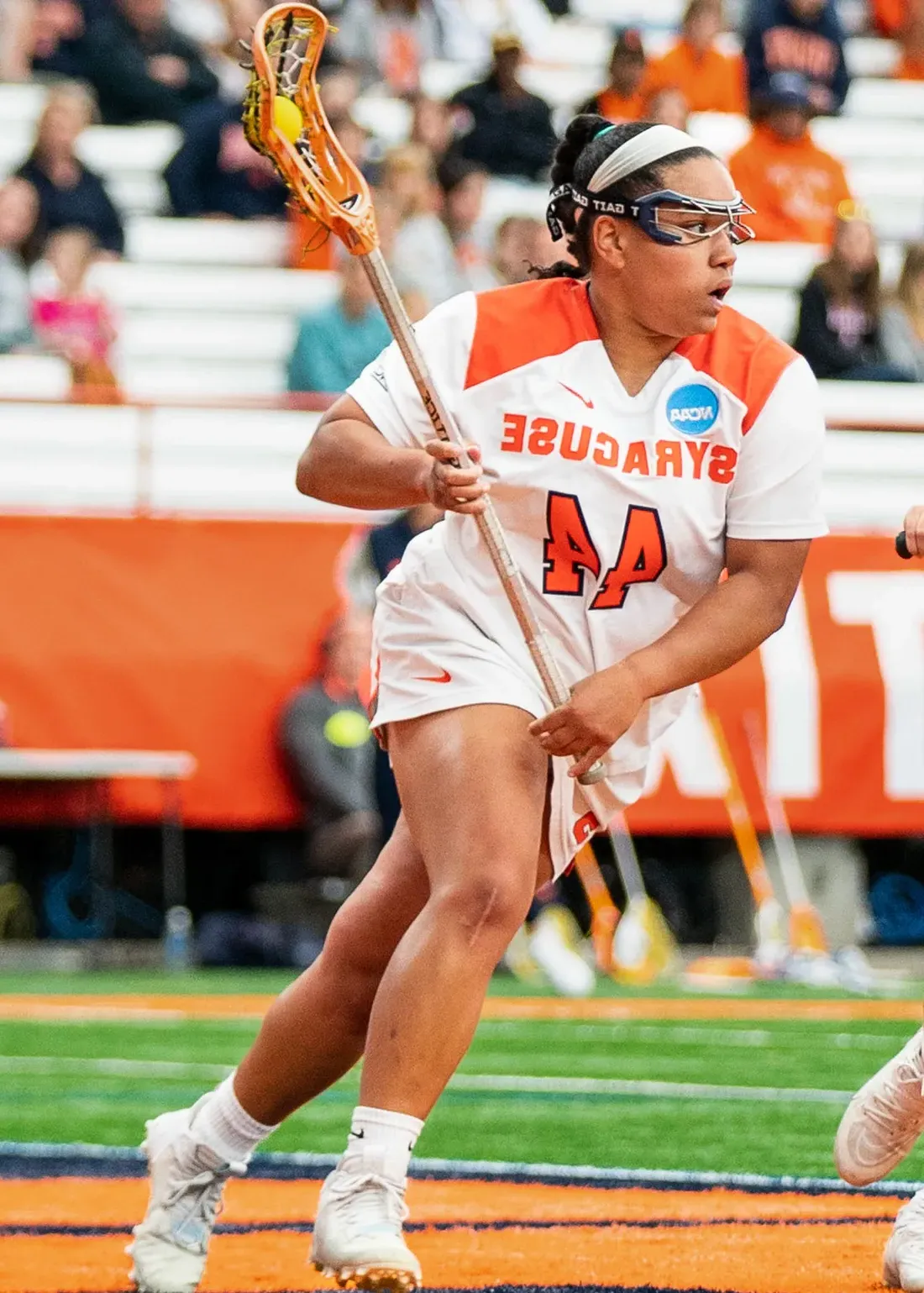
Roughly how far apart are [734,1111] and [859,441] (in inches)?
294

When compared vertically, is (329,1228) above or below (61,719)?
below

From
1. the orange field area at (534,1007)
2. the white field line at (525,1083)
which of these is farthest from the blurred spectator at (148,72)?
the white field line at (525,1083)

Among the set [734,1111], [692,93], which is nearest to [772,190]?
[692,93]

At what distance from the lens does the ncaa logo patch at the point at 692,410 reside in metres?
4.08

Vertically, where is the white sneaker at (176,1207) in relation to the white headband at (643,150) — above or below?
below

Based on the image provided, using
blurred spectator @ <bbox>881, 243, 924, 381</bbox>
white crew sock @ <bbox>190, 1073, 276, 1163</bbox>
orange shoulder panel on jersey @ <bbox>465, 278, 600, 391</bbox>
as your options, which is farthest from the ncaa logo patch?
blurred spectator @ <bbox>881, 243, 924, 381</bbox>

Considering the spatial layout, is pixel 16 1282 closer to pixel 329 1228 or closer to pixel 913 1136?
pixel 329 1228

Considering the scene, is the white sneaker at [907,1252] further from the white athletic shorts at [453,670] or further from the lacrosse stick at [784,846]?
the lacrosse stick at [784,846]

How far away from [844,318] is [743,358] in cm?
1022

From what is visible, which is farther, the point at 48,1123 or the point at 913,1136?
the point at 48,1123

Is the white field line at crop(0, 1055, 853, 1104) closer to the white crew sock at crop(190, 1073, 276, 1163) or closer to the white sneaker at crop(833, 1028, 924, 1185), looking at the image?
the white sneaker at crop(833, 1028, 924, 1185)

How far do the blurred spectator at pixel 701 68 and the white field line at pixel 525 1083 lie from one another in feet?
31.4

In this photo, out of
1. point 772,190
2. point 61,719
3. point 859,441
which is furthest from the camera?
point 772,190

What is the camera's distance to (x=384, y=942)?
4121 millimetres
